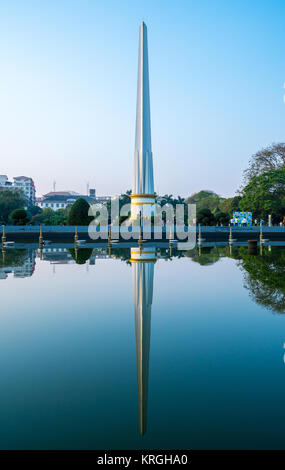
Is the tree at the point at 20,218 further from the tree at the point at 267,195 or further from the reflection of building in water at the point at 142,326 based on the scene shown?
the tree at the point at 267,195

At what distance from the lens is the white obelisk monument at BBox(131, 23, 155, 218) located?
41.8 m

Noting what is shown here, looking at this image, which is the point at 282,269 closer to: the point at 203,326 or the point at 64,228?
the point at 203,326

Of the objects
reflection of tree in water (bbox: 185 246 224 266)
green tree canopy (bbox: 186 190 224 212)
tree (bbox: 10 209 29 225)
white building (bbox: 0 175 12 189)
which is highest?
white building (bbox: 0 175 12 189)

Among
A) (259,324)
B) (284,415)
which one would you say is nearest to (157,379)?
(284,415)

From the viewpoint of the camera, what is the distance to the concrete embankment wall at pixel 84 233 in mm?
36188

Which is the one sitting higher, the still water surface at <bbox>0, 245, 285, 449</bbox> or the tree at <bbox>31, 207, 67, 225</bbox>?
the tree at <bbox>31, 207, 67, 225</bbox>

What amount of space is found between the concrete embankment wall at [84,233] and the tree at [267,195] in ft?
35.5

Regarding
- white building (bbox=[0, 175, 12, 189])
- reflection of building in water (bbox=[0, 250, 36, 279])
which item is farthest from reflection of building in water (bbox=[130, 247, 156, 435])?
white building (bbox=[0, 175, 12, 189])

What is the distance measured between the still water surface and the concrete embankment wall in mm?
26850

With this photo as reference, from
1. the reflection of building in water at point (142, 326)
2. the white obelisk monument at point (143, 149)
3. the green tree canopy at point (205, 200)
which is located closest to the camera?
the reflection of building in water at point (142, 326)

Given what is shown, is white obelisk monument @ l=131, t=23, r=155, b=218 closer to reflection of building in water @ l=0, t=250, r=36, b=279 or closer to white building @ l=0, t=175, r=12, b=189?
reflection of building in water @ l=0, t=250, r=36, b=279

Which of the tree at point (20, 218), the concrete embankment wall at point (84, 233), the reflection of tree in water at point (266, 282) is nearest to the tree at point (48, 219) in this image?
the tree at point (20, 218)

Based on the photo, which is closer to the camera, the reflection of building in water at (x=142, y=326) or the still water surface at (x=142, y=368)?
the still water surface at (x=142, y=368)

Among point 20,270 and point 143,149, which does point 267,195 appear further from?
point 20,270
